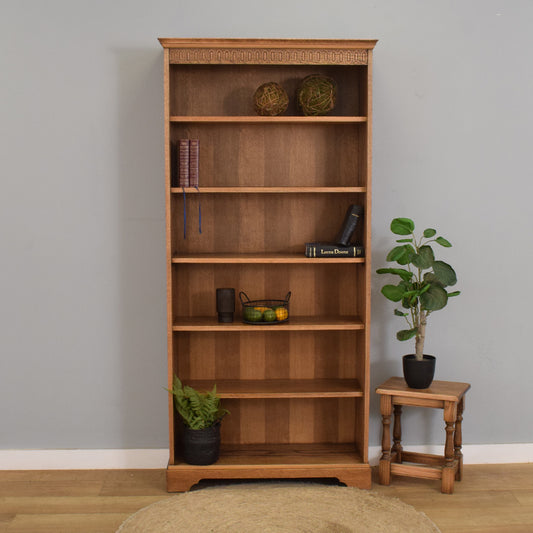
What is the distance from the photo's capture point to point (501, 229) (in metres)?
3.59

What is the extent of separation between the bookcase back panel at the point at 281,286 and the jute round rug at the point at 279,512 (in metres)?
0.94

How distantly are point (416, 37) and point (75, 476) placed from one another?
3050 mm

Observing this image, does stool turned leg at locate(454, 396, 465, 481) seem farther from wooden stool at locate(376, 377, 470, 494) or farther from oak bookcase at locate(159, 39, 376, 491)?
oak bookcase at locate(159, 39, 376, 491)

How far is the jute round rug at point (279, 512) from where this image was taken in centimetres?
285

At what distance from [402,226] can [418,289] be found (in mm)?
336

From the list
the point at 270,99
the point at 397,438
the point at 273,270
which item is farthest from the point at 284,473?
the point at 270,99

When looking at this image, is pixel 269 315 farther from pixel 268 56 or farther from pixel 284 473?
pixel 268 56

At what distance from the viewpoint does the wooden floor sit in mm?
2947

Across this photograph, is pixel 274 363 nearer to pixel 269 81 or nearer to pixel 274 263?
pixel 274 263

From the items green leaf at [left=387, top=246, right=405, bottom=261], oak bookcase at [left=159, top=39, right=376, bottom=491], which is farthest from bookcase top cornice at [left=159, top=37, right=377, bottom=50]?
green leaf at [left=387, top=246, right=405, bottom=261]

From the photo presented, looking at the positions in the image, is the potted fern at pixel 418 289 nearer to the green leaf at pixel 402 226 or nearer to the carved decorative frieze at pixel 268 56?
the green leaf at pixel 402 226

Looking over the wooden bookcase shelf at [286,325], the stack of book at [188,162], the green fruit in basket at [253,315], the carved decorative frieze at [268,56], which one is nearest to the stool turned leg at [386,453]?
the wooden bookcase shelf at [286,325]

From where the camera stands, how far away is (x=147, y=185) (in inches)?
138

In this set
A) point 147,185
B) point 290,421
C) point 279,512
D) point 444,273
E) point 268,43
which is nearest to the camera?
point 279,512
